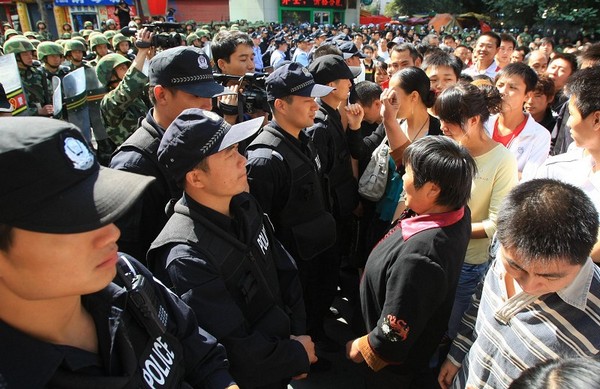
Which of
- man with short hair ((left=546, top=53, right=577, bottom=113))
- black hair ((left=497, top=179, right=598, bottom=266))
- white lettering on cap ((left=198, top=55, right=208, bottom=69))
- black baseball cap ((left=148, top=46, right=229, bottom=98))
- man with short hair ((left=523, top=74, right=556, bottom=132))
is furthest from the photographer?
man with short hair ((left=546, top=53, right=577, bottom=113))

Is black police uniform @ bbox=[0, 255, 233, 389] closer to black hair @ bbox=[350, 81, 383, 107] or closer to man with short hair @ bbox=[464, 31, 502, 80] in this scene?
black hair @ bbox=[350, 81, 383, 107]

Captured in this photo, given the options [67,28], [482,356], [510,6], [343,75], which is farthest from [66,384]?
[510,6]

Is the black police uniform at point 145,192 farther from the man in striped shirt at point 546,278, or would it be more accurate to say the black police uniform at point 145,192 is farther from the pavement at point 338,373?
the man in striped shirt at point 546,278

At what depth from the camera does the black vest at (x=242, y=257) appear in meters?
1.58

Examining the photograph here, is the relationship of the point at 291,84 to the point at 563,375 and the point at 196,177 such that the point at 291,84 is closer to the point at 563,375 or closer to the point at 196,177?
the point at 196,177

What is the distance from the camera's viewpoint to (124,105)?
3.14m

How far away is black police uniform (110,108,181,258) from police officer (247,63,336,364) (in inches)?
20.3

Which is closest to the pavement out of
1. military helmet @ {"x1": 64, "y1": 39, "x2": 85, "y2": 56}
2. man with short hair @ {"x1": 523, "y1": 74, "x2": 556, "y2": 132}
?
man with short hair @ {"x1": 523, "y1": 74, "x2": 556, "y2": 132}

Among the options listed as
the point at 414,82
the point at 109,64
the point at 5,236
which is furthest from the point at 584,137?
the point at 109,64

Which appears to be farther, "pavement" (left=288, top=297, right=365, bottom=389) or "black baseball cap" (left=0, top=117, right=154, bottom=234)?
"pavement" (left=288, top=297, right=365, bottom=389)

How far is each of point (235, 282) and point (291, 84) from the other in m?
1.45

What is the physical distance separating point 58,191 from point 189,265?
719 millimetres

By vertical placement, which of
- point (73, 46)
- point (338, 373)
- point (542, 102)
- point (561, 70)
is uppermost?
point (73, 46)

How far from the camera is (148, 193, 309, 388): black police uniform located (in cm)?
152
